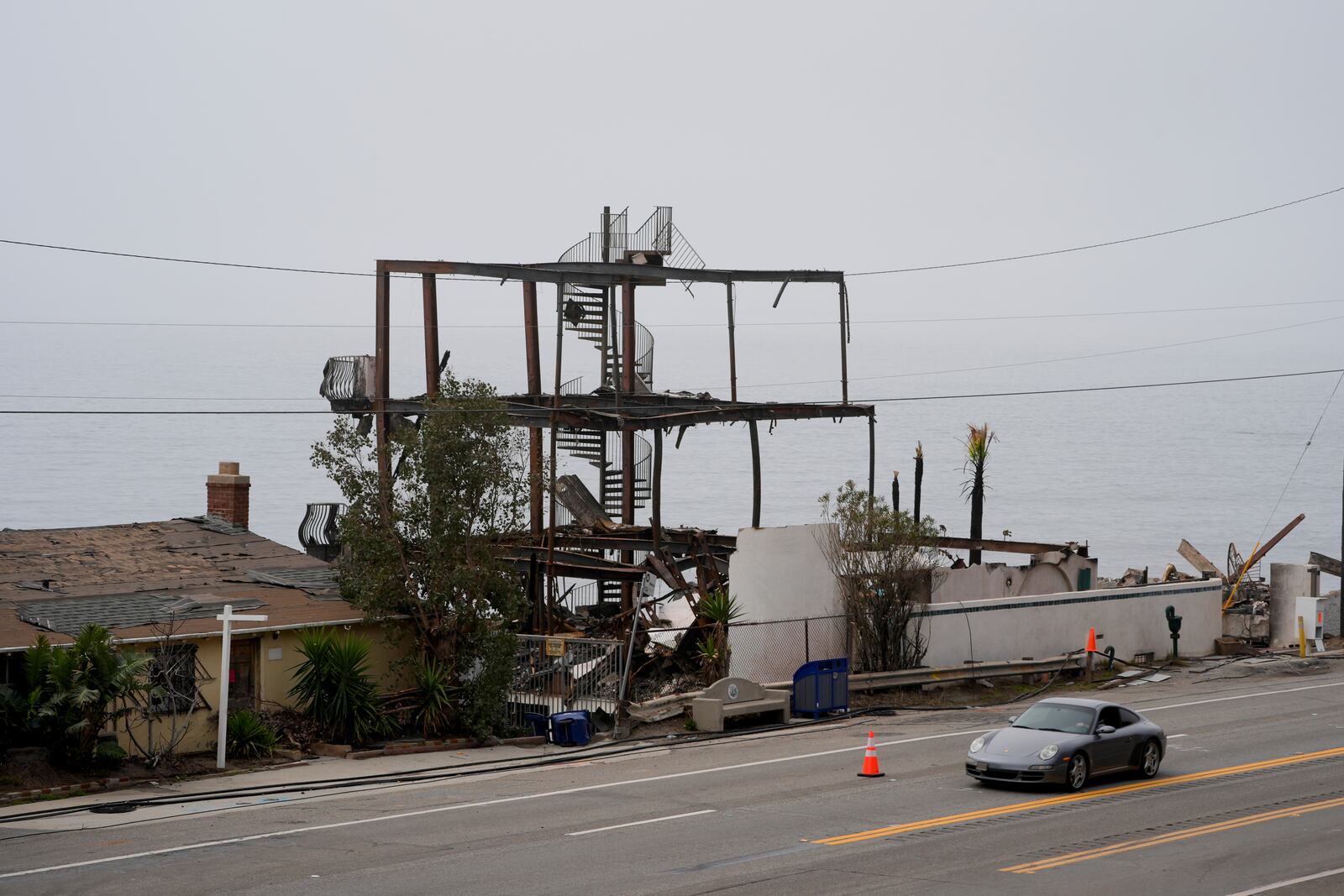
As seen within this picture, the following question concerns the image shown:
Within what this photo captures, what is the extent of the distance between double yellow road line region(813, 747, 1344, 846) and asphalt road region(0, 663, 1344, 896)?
0.16ft

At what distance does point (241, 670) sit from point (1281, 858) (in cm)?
1612

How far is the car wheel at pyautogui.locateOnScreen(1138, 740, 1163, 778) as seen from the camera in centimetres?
2064

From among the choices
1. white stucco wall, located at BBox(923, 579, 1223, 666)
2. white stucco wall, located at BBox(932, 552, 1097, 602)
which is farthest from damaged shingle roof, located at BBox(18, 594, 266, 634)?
white stucco wall, located at BBox(932, 552, 1097, 602)

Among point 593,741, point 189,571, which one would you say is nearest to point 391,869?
point 593,741

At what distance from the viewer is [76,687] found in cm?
2062

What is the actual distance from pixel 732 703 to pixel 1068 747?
8567 millimetres

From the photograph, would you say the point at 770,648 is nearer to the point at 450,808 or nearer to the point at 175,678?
the point at 450,808

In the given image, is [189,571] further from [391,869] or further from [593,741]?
[391,869]

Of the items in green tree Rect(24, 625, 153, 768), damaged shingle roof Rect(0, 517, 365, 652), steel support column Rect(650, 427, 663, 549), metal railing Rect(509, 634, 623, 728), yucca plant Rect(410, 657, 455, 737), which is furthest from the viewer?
steel support column Rect(650, 427, 663, 549)

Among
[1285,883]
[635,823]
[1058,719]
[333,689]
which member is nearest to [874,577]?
[1058,719]

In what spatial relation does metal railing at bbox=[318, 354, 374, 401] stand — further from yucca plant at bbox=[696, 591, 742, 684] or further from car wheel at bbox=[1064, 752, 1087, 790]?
car wheel at bbox=[1064, 752, 1087, 790]

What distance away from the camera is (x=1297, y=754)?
2281 cm

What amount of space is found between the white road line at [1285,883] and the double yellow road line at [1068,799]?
362 cm

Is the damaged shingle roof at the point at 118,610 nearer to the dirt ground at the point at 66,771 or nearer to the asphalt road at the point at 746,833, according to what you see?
the dirt ground at the point at 66,771
